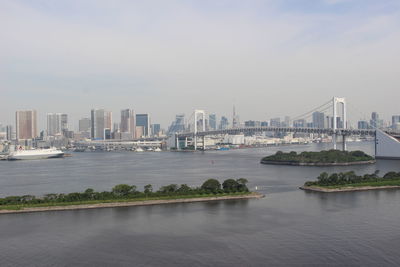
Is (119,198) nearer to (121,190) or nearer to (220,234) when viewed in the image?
(121,190)

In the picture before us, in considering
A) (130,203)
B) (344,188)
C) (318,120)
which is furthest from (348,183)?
(318,120)

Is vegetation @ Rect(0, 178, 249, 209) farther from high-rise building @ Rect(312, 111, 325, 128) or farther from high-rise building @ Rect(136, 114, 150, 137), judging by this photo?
high-rise building @ Rect(136, 114, 150, 137)

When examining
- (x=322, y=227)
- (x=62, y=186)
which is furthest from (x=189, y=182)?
(x=322, y=227)

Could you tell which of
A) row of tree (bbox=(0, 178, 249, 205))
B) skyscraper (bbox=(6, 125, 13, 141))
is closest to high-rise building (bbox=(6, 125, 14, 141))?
skyscraper (bbox=(6, 125, 13, 141))

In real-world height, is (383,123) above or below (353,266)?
above

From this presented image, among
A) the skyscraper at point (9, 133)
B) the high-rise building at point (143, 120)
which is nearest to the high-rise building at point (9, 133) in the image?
the skyscraper at point (9, 133)

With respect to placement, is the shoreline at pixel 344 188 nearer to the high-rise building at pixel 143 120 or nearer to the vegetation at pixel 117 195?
the vegetation at pixel 117 195

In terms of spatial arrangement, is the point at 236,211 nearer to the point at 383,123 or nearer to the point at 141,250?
the point at 141,250
